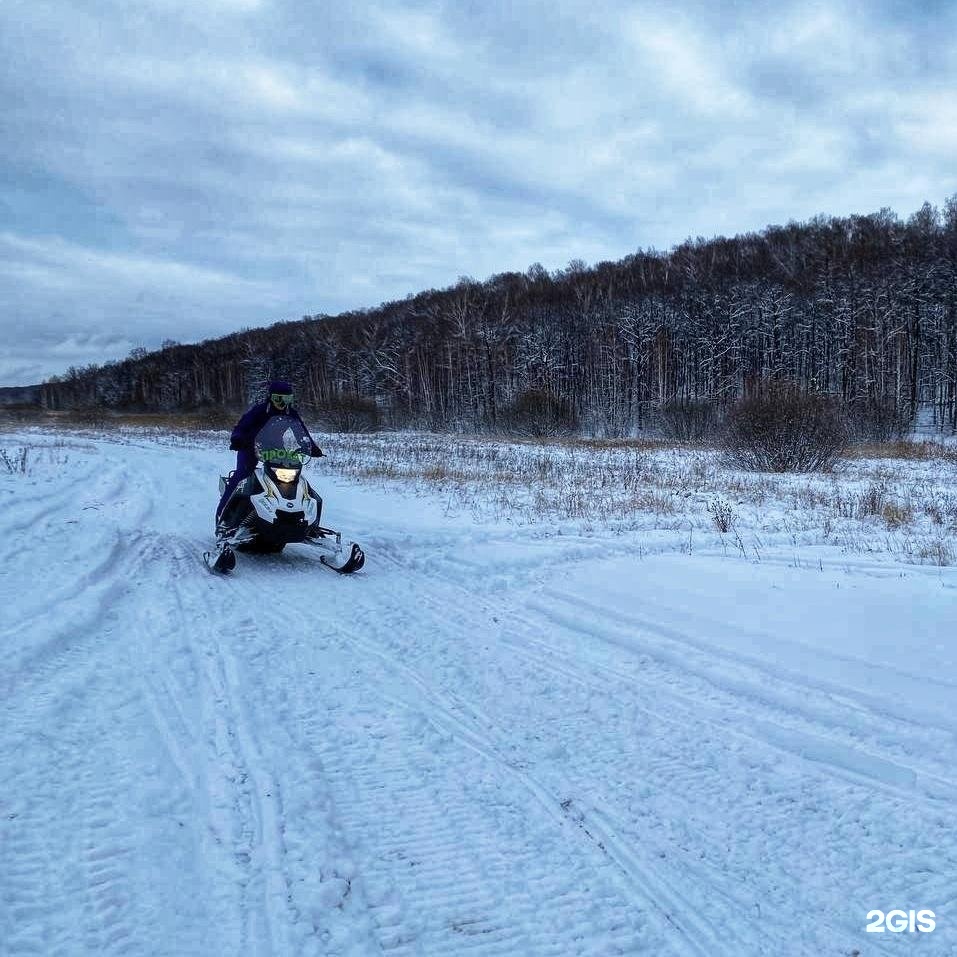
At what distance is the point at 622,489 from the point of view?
42.2ft

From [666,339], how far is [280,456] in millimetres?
52476

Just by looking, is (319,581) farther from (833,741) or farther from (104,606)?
(833,741)

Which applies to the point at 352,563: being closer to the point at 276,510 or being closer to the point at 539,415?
the point at 276,510

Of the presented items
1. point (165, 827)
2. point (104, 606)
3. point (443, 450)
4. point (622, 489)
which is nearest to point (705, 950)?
point (165, 827)

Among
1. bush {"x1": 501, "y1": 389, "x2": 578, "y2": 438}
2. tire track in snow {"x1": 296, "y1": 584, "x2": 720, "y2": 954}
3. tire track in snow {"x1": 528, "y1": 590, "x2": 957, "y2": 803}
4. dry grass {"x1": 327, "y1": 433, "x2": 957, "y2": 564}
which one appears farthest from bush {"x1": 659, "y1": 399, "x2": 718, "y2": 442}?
tire track in snow {"x1": 296, "y1": 584, "x2": 720, "y2": 954}

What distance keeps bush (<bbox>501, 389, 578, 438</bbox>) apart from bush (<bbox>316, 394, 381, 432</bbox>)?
9.70 metres

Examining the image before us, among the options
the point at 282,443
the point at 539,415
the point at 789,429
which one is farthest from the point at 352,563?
the point at 539,415

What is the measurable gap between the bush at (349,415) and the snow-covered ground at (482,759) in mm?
34499

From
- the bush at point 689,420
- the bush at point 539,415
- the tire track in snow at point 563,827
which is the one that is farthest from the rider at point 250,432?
the bush at point 689,420

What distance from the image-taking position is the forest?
47.5 m

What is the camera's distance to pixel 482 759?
10.7 ft

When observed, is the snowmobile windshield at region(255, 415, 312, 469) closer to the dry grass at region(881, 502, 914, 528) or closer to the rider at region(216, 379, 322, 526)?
the rider at region(216, 379, 322, 526)

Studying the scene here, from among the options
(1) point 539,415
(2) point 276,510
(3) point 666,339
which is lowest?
(2) point 276,510

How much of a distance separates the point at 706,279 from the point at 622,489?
58.1 metres
